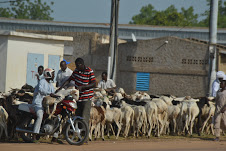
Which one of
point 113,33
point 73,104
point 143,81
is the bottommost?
point 73,104

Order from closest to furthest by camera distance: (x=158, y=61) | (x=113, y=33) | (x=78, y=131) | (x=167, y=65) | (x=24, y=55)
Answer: (x=78, y=131)
(x=24, y=55)
(x=113, y=33)
(x=167, y=65)
(x=158, y=61)

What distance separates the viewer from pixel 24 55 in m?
17.0

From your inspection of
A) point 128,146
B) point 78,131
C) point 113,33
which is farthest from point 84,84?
point 113,33

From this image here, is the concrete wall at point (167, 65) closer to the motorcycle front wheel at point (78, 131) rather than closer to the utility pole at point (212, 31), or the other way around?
the utility pole at point (212, 31)

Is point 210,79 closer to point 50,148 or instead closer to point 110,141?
point 110,141

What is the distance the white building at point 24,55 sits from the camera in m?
16.4

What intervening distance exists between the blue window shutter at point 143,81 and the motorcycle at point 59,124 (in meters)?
12.9

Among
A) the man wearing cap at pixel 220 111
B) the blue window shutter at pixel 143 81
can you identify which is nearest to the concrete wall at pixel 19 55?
the blue window shutter at pixel 143 81

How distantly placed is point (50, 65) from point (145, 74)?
5804 millimetres

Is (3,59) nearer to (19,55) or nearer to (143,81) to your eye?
(19,55)

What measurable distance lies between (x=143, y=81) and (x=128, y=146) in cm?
1277

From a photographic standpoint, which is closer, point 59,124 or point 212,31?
point 59,124

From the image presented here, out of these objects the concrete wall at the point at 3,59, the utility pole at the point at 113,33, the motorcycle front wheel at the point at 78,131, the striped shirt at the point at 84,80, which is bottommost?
the motorcycle front wheel at the point at 78,131

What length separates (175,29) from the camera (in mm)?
30797
